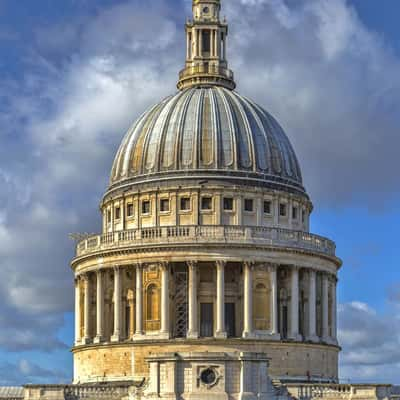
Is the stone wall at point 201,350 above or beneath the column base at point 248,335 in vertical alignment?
beneath

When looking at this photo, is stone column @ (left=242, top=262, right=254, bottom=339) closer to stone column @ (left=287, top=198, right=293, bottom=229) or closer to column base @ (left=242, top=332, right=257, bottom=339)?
column base @ (left=242, top=332, right=257, bottom=339)

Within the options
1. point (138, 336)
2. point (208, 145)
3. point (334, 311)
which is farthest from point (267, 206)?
point (138, 336)

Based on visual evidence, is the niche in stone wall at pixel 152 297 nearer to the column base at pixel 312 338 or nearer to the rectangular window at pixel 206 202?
the rectangular window at pixel 206 202

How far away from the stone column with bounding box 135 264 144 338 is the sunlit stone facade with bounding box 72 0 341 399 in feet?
0.32

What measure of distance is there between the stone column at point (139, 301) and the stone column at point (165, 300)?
6.12ft

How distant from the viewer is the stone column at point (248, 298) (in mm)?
94562

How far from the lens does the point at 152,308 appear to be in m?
96.4

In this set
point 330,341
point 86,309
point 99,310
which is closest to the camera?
point 99,310

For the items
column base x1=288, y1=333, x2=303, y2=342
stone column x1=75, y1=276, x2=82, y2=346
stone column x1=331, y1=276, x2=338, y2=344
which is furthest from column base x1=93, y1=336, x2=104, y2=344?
stone column x1=331, y1=276, x2=338, y2=344

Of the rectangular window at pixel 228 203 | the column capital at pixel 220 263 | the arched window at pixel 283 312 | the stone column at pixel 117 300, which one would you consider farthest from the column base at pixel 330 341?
the stone column at pixel 117 300

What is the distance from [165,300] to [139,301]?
7.53 feet

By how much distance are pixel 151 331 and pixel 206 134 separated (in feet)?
57.0

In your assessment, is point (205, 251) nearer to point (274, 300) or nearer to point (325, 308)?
point (274, 300)

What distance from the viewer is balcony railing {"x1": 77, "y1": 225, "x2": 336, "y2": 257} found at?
95.4 metres
